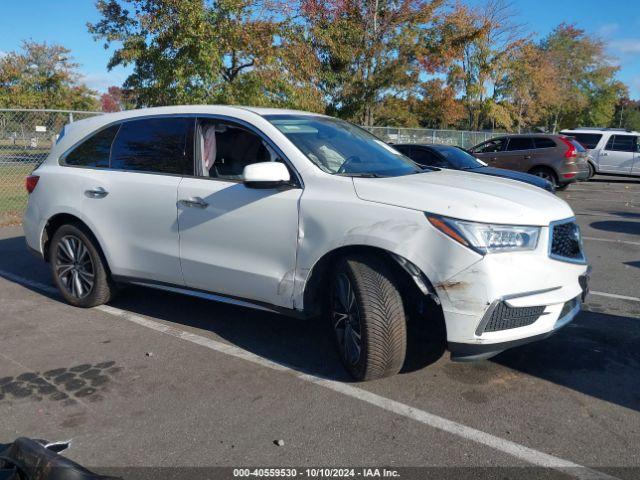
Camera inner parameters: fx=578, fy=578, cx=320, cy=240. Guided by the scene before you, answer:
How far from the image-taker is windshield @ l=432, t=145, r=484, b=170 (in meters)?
10.8

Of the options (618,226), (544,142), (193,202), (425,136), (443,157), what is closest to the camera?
(193,202)

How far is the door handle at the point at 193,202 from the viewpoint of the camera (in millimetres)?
4320

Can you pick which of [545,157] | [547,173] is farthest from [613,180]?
[545,157]

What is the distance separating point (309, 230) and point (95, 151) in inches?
98.7

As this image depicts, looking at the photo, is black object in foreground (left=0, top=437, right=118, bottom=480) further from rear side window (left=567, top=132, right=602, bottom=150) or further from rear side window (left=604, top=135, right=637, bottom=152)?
rear side window (left=604, top=135, right=637, bottom=152)

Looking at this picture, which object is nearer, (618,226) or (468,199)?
(468,199)

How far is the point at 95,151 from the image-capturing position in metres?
5.20

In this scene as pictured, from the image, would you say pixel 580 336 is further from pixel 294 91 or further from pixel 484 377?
pixel 294 91

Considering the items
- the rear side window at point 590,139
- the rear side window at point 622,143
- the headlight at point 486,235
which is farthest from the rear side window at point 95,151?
the rear side window at point 622,143

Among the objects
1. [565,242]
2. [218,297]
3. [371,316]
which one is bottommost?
[218,297]

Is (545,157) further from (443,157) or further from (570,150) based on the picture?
(443,157)

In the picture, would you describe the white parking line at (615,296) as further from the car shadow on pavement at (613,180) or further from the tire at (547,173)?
the car shadow on pavement at (613,180)

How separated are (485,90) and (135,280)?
34210mm

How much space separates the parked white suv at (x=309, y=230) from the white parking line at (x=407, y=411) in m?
0.20
